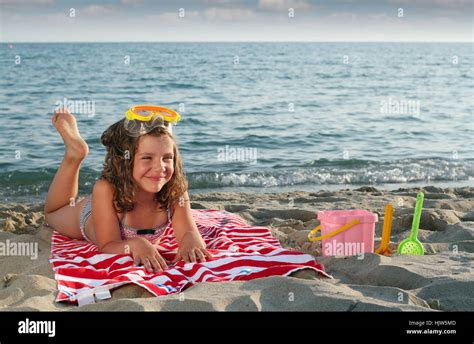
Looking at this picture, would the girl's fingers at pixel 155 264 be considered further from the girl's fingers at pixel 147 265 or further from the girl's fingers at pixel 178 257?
the girl's fingers at pixel 178 257

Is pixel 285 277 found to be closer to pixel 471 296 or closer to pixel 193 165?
pixel 471 296

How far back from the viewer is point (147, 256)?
3730 millimetres

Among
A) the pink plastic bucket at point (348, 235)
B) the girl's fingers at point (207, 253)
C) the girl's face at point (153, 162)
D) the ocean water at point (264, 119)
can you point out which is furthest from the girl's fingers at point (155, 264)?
the ocean water at point (264, 119)

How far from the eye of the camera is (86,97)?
17.8m

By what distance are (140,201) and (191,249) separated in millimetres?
618

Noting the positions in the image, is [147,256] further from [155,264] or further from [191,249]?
[191,249]

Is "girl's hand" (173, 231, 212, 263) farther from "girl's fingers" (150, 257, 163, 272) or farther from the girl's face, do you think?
the girl's face

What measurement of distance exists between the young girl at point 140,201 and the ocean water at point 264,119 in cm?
348

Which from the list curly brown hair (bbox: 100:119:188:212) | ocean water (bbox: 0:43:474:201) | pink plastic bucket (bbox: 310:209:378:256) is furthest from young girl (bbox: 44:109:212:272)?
ocean water (bbox: 0:43:474:201)

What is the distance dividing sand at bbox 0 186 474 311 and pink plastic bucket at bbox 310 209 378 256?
15 cm

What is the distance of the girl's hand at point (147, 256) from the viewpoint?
12.0ft

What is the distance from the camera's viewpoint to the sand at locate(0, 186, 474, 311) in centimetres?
289

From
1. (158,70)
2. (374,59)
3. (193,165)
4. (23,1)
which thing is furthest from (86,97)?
(374,59)
